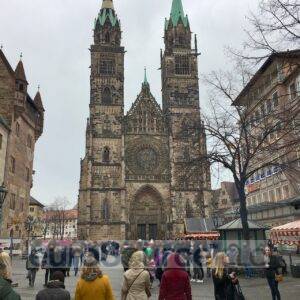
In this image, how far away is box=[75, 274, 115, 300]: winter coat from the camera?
586 centimetres

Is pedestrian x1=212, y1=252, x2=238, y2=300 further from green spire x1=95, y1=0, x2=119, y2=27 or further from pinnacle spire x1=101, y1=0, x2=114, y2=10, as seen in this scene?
pinnacle spire x1=101, y1=0, x2=114, y2=10

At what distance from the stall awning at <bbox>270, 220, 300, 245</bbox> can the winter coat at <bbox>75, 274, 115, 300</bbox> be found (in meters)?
14.9

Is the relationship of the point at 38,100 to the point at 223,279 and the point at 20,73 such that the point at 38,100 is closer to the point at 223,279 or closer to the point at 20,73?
the point at 20,73

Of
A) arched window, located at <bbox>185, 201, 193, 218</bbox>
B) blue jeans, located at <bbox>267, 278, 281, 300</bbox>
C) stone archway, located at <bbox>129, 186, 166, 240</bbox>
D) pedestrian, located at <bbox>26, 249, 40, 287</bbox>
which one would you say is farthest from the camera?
stone archway, located at <bbox>129, 186, 166, 240</bbox>

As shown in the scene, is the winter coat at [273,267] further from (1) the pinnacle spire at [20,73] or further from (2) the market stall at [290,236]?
(1) the pinnacle spire at [20,73]

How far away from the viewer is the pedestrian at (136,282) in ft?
21.6

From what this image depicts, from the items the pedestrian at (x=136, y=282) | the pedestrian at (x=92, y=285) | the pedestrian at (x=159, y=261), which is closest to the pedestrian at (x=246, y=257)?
the pedestrian at (x=159, y=261)

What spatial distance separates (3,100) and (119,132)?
2582cm

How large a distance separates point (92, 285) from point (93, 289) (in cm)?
6

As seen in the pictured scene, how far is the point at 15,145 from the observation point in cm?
3672

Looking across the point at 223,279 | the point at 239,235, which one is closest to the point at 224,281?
the point at 223,279

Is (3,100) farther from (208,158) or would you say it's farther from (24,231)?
(208,158)

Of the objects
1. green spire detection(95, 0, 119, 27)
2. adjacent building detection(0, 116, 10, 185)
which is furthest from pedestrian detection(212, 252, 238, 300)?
green spire detection(95, 0, 119, 27)

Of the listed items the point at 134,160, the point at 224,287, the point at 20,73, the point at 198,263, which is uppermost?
the point at 20,73
